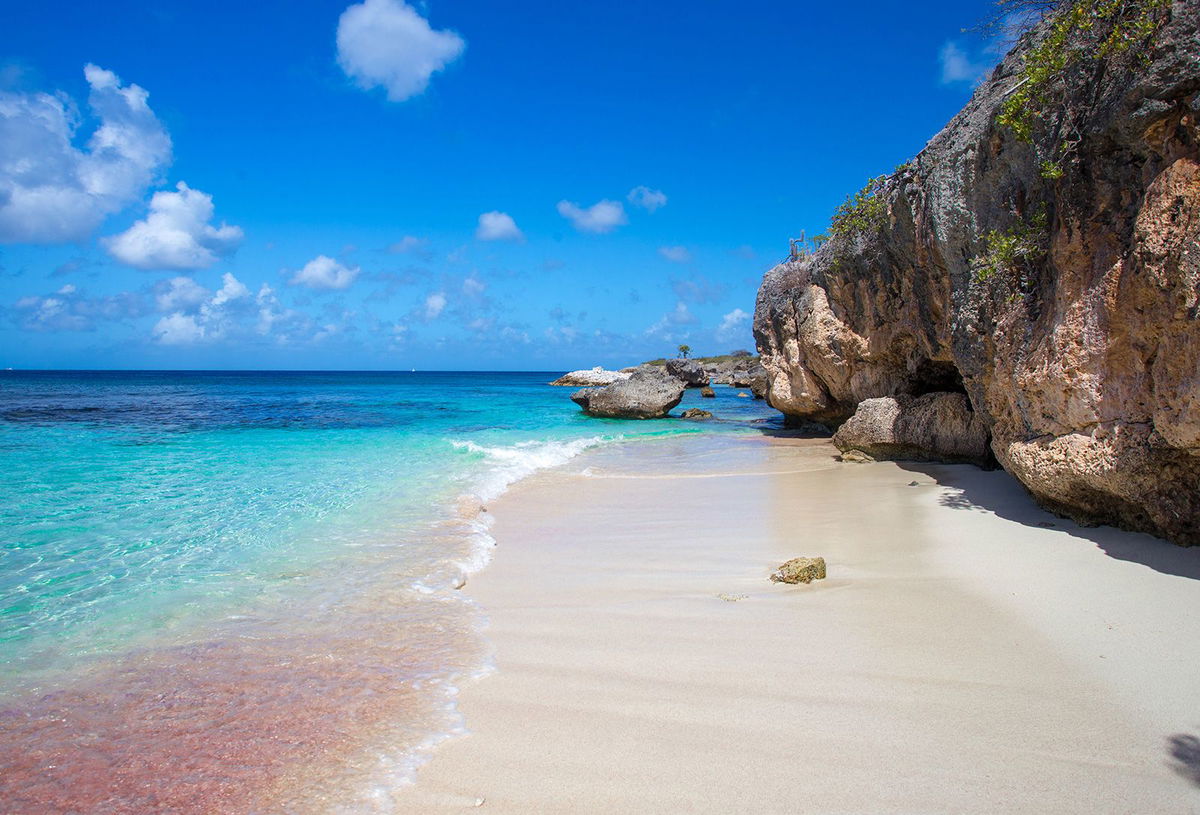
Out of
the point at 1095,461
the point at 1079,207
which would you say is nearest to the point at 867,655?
the point at 1095,461

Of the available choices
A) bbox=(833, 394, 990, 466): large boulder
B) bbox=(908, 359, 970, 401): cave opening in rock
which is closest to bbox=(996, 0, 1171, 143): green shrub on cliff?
bbox=(833, 394, 990, 466): large boulder

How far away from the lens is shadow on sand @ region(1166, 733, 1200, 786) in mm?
3239

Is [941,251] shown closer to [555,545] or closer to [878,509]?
[878,509]

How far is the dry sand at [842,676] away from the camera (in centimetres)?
328

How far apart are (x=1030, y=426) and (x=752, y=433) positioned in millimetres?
15895

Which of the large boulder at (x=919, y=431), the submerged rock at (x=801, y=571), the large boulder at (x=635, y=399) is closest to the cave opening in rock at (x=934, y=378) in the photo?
the large boulder at (x=919, y=431)

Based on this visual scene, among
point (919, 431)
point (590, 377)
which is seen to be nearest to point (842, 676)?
point (919, 431)

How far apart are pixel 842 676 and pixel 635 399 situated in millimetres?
27568

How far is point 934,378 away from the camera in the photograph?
51.2 ft

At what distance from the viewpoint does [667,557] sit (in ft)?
24.9

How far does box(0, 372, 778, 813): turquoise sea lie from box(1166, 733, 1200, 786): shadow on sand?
4.04 metres

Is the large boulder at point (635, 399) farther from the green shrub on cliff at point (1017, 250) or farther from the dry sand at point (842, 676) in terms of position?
the dry sand at point (842, 676)

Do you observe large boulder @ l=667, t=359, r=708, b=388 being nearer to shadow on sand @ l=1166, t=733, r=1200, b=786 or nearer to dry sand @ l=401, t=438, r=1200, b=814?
dry sand @ l=401, t=438, r=1200, b=814

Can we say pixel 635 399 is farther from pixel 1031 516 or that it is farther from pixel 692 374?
pixel 692 374
